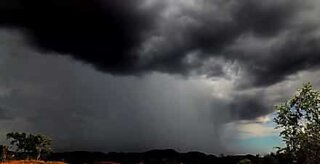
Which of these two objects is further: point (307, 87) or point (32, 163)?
point (32, 163)

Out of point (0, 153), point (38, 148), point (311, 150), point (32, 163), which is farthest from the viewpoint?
point (38, 148)

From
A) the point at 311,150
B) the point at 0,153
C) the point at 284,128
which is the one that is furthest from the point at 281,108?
the point at 0,153

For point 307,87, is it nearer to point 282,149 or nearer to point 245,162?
point 282,149

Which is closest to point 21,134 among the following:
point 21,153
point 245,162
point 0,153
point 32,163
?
point 21,153

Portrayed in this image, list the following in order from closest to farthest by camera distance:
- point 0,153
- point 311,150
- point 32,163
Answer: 1. point 311,150
2. point 32,163
3. point 0,153

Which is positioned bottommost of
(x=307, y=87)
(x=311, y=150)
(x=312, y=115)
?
(x=311, y=150)

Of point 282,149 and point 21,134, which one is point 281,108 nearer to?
point 282,149

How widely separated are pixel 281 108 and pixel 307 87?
3.82 meters

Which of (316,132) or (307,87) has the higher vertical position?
(307,87)

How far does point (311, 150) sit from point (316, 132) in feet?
6.87

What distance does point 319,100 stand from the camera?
160 feet

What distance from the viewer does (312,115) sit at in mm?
49188

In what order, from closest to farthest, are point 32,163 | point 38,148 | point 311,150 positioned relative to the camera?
1. point 311,150
2. point 32,163
3. point 38,148

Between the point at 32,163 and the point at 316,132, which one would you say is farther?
the point at 32,163
